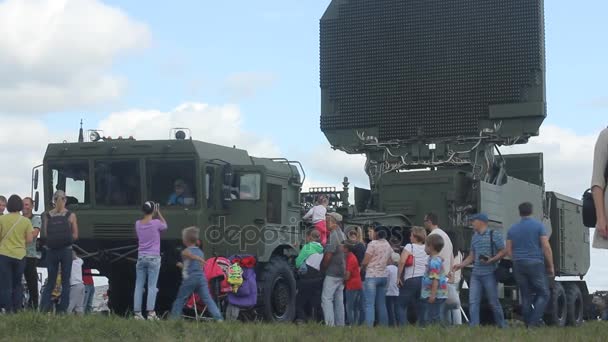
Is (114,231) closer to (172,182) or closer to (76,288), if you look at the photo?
(172,182)

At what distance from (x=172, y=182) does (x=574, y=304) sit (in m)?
A: 8.84

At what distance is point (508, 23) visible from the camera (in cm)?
2136

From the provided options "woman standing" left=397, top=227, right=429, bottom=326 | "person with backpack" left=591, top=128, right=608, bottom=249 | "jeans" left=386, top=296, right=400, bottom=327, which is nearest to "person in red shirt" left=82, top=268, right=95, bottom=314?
"jeans" left=386, top=296, right=400, bottom=327

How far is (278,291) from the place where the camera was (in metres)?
15.8

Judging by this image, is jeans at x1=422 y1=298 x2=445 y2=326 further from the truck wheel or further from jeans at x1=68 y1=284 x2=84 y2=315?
jeans at x1=68 y1=284 x2=84 y2=315

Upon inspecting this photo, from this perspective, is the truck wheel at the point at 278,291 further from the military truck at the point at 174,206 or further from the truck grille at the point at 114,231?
the truck grille at the point at 114,231

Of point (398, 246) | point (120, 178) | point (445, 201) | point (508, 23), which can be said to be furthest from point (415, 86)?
point (120, 178)

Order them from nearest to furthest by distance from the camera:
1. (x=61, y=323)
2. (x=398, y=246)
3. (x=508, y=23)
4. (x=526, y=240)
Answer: (x=61, y=323) → (x=526, y=240) → (x=398, y=246) → (x=508, y=23)

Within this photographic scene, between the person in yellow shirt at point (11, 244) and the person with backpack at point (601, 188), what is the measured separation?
802 cm

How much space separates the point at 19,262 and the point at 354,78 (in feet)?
34.6

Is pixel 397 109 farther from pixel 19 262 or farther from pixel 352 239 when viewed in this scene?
pixel 19 262

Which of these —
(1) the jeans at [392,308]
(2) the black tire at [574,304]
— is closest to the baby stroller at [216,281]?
(1) the jeans at [392,308]

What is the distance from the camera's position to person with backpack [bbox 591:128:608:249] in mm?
6758

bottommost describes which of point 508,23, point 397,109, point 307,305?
point 307,305
